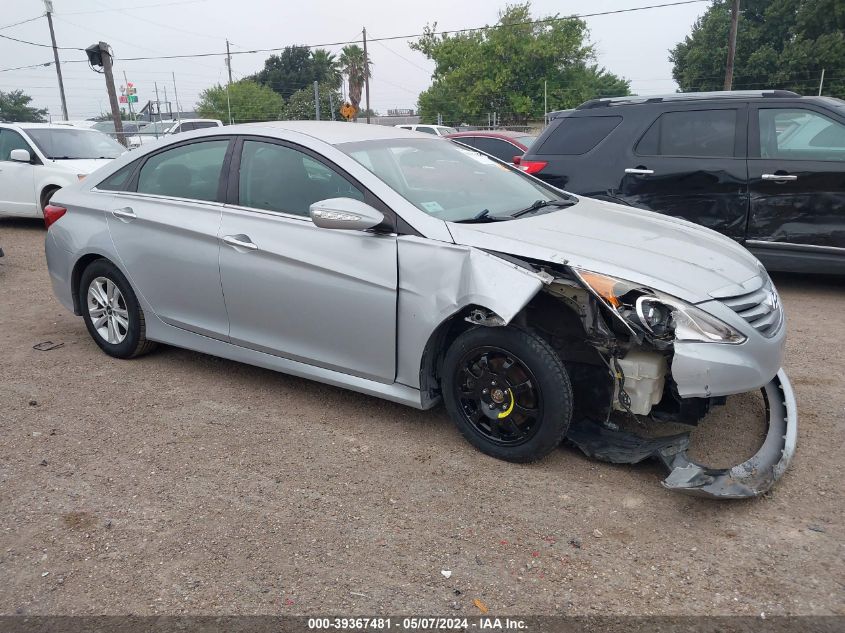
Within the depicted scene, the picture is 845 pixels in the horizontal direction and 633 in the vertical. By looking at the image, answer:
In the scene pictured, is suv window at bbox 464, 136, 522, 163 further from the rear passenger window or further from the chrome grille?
the chrome grille

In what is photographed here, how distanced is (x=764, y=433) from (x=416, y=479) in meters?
1.88

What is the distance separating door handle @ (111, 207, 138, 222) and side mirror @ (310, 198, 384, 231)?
1.67m

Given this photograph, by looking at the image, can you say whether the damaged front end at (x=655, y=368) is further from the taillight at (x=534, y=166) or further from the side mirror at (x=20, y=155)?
the side mirror at (x=20, y=155)

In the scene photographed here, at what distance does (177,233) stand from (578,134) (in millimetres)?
4298

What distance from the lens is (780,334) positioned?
3359 mm

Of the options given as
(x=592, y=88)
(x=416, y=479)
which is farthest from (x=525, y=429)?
(x=592, y=88)

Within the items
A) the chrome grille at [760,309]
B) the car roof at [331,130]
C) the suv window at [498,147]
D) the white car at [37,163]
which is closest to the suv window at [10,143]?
the white car at [37,163]

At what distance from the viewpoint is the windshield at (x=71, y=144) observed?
10.7 meters

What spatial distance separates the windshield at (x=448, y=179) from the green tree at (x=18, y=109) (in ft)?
227

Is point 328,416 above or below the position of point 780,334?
below

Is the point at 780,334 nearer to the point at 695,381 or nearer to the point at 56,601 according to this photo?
the point at 695,381

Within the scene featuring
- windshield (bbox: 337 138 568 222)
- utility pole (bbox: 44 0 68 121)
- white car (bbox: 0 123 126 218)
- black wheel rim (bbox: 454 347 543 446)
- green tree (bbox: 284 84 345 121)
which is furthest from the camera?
green tree (bbox: 284 84 345 121)

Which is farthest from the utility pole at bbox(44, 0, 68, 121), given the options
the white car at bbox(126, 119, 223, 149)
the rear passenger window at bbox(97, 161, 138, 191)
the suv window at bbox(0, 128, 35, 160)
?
the rear passenger window at bbox(97, 161, 138, 191)

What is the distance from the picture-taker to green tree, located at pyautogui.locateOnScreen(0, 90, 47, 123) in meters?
63.4
